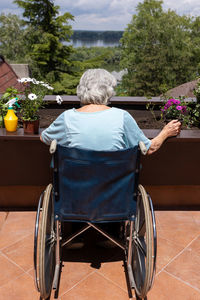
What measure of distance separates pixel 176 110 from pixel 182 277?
1226 mm

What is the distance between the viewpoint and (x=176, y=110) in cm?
233

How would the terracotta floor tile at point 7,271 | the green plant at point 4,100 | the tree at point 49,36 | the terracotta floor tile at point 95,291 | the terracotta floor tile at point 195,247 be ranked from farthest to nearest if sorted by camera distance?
the tree at point 49,36 → the green plant at point 4,100 → the terracotta floor tile at point 195,247 → the terracotta floor tile at point 7,271 → the terracotta floor tile at point 95,291

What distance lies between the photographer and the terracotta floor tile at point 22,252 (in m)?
1.83

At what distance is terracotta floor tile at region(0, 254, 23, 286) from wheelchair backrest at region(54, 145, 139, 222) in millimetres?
576

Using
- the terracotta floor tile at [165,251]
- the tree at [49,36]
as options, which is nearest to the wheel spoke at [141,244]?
the terracotta floor tile at [165,251]

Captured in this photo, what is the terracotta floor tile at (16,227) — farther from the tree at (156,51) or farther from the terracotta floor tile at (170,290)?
the tree at (156,51)

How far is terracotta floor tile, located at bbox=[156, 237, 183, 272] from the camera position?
73.7 inches

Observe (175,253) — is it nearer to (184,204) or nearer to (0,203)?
(184,204)

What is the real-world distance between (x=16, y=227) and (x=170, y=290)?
1.18m

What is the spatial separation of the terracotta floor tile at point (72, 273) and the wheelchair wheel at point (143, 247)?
0.99 ft

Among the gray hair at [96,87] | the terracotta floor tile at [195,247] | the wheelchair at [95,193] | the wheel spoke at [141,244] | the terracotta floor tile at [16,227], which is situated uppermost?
the gray hair at [96,87]

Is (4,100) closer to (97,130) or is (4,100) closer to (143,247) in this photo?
(97,130)

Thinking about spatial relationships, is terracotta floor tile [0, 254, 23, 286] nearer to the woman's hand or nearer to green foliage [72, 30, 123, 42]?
the woman's hand

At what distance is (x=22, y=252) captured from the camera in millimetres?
1933
